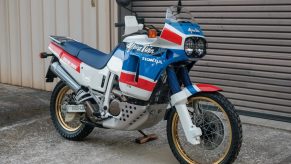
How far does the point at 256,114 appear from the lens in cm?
631

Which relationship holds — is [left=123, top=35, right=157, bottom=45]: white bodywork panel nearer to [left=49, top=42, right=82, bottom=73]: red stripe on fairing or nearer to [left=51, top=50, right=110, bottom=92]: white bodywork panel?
[left=51, top=50, right=110, bottom=92]: white bodywork panel

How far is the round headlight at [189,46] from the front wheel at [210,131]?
1.23ft

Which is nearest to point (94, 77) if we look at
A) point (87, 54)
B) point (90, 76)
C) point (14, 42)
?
point (90, 76)

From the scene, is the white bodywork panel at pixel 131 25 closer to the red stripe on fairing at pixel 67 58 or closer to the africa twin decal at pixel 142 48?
the africa twin decal at pixel 142 48

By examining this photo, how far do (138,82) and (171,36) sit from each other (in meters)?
0.53

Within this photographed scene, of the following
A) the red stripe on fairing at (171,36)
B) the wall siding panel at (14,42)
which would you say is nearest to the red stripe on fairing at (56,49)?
the red stripe on fairing at (171,36)

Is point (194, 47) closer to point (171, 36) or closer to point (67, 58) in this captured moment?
point (171, 36)

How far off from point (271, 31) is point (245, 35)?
0.33 m

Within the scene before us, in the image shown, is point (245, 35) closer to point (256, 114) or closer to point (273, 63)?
point (273, 63)

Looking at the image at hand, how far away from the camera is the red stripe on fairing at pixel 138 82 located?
452 centimetres

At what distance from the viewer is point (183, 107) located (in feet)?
14.3

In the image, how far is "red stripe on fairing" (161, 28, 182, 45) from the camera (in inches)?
171

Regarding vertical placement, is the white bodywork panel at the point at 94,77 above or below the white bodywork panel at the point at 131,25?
below

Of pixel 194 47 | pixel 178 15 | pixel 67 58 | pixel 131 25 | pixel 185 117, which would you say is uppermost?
pixel 178 15
